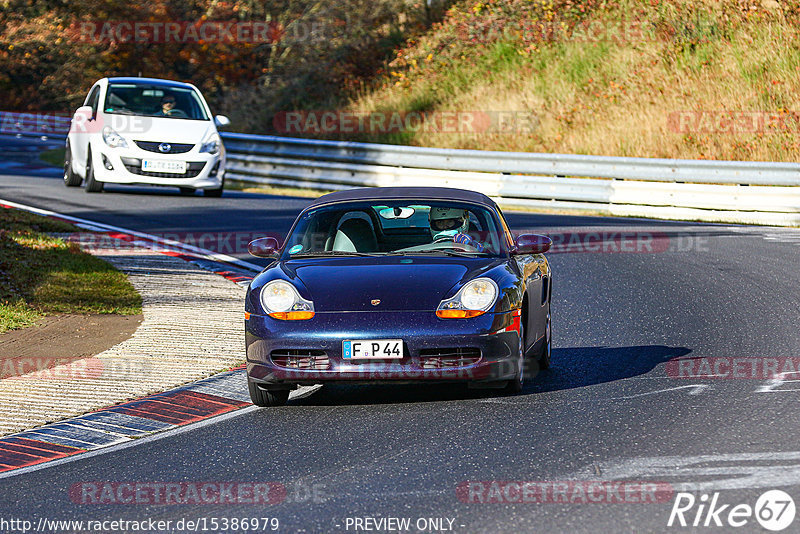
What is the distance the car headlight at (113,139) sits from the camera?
67.6 feet

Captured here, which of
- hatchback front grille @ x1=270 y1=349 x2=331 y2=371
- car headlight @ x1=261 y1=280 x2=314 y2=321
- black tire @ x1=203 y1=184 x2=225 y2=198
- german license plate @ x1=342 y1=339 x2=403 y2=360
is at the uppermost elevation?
car headlight @ x1=261 y1=280 x2=314 y2=321

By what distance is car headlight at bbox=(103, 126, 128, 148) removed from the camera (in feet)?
67.6

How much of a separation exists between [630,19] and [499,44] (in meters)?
3.47

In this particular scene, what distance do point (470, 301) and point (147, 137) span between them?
14036 millimetres

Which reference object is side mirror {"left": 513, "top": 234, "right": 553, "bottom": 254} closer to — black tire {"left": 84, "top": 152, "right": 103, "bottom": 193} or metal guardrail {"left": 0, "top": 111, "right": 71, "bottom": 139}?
black tire {"left": 84, "top": 152, "right": 103, "bottom": 193}

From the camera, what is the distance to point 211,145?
21.1 meters

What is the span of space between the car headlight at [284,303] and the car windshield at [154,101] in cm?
1401

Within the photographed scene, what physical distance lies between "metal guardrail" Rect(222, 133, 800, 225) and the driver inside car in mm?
11415

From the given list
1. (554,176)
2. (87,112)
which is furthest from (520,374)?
(87,112)

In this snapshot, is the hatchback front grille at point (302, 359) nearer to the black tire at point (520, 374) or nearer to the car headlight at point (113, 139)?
the black tire at point (520, 374)

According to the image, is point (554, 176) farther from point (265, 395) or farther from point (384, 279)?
point (265, 395)

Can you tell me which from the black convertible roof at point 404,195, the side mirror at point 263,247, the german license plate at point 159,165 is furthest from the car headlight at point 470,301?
the german license plate at point 159,165

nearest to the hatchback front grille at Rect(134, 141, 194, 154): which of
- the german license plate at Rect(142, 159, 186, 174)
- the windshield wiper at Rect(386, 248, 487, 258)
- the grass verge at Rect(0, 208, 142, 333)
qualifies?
the german license plate at Rect(142, 159, 186, 174)

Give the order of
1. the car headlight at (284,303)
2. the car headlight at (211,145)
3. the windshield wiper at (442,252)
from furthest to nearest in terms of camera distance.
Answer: the car headlight at (211,145) < the windshield wiper at (442,252) < the car headlight at (284,303)
